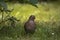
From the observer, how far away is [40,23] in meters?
7.81

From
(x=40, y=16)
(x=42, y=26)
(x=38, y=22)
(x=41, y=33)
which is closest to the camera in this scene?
(x=41, y=33)

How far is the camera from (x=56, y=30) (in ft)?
23.3

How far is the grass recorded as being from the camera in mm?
6586

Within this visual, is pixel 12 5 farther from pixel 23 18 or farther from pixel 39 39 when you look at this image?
pixel 39 39

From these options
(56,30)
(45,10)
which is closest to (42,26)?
(56,30)

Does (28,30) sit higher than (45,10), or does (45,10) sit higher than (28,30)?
(28,30)

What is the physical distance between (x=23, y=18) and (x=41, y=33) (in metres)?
1.65

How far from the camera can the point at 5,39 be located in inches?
250

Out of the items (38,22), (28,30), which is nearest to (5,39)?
(28,30)

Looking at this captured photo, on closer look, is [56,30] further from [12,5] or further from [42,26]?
[12,5]

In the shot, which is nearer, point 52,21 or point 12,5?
point 52,21

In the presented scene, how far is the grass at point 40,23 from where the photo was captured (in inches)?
259

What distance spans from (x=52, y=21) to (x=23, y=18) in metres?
0.89

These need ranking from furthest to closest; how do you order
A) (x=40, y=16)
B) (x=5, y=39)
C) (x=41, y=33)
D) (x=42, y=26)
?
1. (x=40, y=16)
2. (x=42, y=26)
3. (x=41, y=33)
4. (x=5, y=39)
